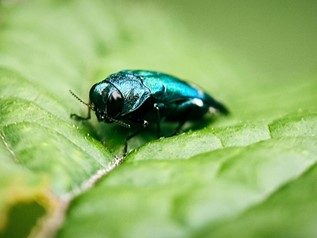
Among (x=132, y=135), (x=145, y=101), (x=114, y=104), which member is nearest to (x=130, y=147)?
(x=132, y=135)

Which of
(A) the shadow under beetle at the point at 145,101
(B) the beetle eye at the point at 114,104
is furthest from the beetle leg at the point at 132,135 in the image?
(B) the beetle eye at the point at 114,104

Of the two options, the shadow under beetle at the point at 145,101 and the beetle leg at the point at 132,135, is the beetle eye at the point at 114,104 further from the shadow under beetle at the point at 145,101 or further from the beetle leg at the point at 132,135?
the beetle leg at the point at 132,135

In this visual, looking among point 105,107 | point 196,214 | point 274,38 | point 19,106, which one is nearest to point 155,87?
point 105,107

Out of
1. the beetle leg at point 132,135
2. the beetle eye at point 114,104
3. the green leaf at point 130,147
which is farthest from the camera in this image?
the beetle eye at point 114,104

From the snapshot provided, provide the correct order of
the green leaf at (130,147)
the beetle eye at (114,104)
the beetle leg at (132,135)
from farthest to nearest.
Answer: the beetle eye at (114,104) → the beetle leg at (132,135) → the green leaf at (130,147)

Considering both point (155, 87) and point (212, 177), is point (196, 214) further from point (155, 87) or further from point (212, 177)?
point (155, 87)

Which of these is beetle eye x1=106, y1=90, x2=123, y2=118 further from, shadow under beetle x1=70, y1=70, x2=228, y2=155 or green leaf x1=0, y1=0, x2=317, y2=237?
green leaf x1=0, y1=0, x2=317, y2=237

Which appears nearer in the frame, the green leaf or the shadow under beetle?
the green leaf

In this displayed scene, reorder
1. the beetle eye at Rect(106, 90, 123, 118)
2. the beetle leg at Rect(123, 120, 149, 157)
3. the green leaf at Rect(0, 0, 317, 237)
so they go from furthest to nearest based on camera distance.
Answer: the beetle eye at Rect(106, 90, 123, 118), the beetle leg at Rect(123, 120, 149, 157), the green leaf at Rect(0, 0, 317, 237)

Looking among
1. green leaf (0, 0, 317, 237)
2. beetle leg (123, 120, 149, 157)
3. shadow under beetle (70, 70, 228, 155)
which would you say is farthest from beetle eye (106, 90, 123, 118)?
beetle leg (123, 120, 149, 157)
